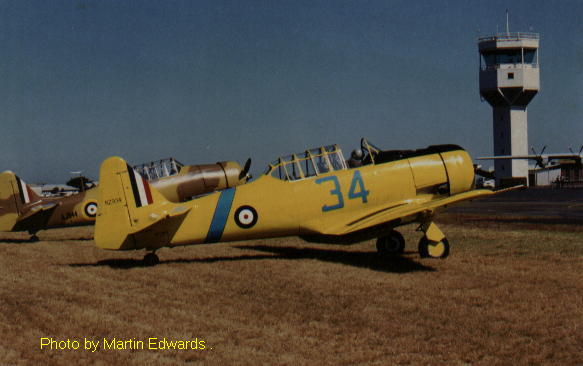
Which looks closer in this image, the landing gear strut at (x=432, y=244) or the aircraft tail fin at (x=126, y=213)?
the aircraft tail fin at (x=126, y=213)

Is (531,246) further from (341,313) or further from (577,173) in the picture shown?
(577,173)

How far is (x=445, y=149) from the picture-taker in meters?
11.1

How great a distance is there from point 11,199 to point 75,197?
180 cm

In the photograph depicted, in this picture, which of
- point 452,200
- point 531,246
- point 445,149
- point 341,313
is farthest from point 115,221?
point 531,246

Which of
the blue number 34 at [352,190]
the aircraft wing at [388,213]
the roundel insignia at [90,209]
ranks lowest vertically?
the roundel insignia at [90,209]

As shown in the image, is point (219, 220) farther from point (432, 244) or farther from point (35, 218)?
point (35, 218)

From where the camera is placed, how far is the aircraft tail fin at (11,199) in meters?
15.8

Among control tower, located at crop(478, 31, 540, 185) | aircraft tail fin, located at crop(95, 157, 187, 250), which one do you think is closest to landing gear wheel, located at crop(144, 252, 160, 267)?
aircraft tail fin, located at crop(95, 157, 187, 250)

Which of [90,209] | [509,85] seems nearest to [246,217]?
[90,209]

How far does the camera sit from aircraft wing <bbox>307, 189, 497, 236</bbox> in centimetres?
930

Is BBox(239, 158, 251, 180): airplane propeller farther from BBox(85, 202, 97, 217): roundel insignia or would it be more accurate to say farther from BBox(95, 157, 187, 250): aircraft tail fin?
BBox(95, 157, 187, 250): aircraft tail fin

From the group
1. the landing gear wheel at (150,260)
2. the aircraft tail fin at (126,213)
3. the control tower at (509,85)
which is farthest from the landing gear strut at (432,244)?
the control tower at (509,85)

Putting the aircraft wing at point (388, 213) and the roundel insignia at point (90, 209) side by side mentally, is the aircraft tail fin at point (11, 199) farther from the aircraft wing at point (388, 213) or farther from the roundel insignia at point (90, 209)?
the aircraft wing at point (388, 213)

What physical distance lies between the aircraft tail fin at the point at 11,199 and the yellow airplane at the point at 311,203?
797 cm
